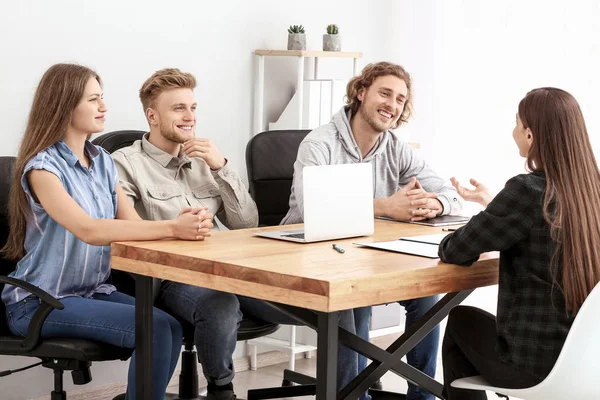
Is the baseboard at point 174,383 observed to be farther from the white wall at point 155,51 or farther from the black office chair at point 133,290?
the black office chair at point 133,290

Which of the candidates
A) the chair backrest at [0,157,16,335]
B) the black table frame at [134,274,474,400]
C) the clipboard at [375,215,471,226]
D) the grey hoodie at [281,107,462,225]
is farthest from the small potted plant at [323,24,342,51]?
the chair backrest at [0,157,16,335]

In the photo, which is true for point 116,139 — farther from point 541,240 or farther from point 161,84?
point 541,240

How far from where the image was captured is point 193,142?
303 centimetres

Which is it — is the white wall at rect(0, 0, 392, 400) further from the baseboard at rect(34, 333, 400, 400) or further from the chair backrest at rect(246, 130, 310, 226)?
the chair backrest at rect(246, 130, 310, 226)

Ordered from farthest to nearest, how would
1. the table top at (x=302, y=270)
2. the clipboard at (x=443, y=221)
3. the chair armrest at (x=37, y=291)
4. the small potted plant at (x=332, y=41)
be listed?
the small potted plant at (x=332, y=41) < the clipboard at (x=443, y=221) < the chair armrest at (x=37, y=291) < the table top at (x=302, y=270)

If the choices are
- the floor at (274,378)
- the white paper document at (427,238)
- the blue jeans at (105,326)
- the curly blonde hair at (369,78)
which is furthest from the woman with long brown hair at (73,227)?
the floor at (274,378)

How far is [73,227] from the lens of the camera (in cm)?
256

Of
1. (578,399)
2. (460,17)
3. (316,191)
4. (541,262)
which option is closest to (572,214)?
(541,262)

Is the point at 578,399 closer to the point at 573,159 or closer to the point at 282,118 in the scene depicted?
the point at 573,159

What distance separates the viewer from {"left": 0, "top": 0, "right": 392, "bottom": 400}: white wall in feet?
10.8

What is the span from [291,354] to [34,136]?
5.79 ft

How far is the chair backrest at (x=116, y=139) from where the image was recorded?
10.6 feet

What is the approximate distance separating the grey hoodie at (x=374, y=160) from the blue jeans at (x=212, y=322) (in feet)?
1.74

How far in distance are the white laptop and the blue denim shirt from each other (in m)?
0.51
